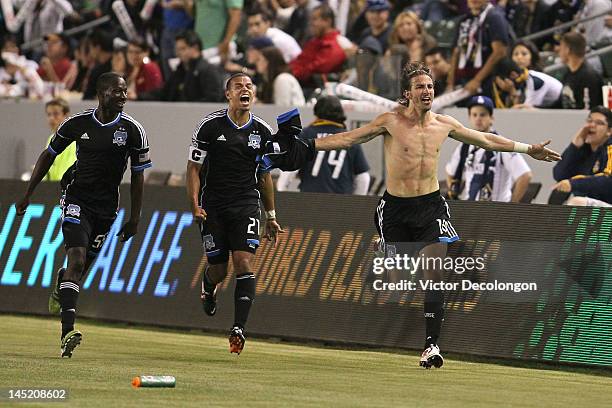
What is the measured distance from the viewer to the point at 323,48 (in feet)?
65.0

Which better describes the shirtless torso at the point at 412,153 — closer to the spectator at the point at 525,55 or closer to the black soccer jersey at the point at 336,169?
the black soccer jersey at the point at 336,169

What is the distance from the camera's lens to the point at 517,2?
1948 cm

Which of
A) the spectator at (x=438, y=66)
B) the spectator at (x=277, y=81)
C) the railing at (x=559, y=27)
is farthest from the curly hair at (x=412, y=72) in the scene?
the spectator at (x=277, y=81)

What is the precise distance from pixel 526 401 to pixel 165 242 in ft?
24.4

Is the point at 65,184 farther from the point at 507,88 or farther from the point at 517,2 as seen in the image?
the point at 517,2

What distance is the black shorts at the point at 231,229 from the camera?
13.3 m

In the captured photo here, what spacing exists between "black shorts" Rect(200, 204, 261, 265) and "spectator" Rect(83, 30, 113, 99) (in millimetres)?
9873

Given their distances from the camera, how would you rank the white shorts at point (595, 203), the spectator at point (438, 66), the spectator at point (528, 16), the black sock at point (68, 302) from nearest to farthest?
1. the black sock at point (68, 302)
2. the white shorts at point (595, 203)
3. the spectator at point (438, 66)
4. the spectator at point (528, 16)

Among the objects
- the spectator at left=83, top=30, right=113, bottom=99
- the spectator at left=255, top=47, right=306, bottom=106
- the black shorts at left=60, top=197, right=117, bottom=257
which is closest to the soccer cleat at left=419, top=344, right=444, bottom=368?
the black shorts at left=60, top=197, right=117, bottom=257

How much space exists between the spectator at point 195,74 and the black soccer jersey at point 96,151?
24.0 feet

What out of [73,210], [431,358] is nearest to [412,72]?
[431,358]

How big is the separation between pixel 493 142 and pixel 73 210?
3801 millimetres

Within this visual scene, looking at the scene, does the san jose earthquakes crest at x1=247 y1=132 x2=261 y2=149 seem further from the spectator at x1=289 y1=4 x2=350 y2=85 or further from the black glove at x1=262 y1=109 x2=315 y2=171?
the spectator at x1=289 y1=4 x2=350 y2=85

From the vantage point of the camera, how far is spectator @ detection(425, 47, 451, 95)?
60.0 ft
